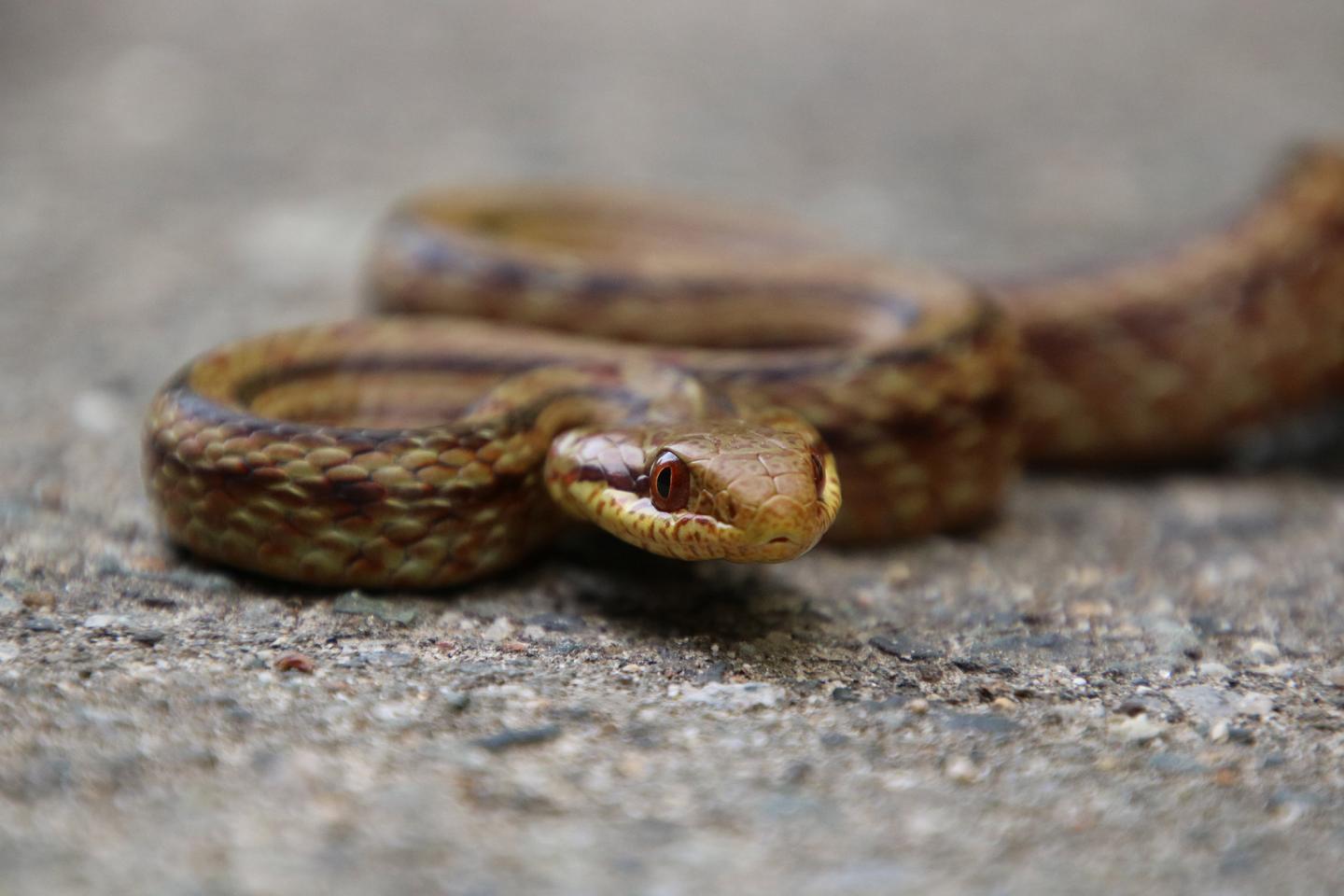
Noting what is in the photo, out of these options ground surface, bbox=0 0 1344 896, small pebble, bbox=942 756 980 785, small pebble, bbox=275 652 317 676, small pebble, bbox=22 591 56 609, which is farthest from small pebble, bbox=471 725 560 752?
small pebble, bbox=22 591 56 609

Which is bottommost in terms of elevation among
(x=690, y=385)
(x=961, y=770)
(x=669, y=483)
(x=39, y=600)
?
(x=961, y=770)

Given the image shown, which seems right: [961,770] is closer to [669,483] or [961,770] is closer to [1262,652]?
[669,483]

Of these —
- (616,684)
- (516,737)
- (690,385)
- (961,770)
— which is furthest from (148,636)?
(961,770)

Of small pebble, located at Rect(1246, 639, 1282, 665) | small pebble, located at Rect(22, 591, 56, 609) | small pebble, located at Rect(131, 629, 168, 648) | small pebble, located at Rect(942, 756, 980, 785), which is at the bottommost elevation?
small pebble, located at Rect(942, 756, 980, 785)

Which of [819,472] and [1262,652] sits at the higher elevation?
[819,472]

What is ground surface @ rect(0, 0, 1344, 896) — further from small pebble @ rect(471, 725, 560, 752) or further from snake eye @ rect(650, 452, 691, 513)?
snake eye @ rect(650, 452, 691, 513)

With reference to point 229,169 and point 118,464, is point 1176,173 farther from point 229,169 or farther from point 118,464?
point 118,464
